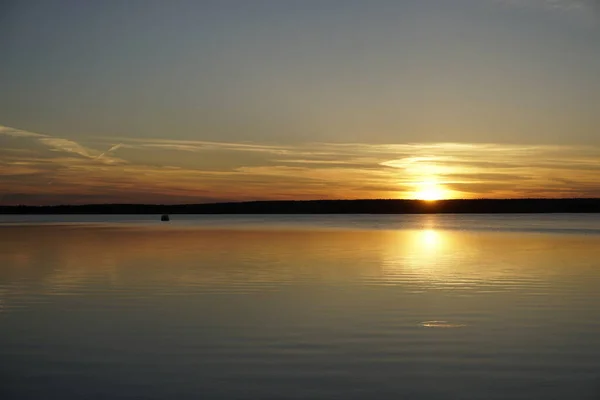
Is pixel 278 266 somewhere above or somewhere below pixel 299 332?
below

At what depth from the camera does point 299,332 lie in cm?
1645

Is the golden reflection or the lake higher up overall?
the lake

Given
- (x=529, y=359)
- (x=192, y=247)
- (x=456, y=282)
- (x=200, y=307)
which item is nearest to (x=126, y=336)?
(x=200, y=307)

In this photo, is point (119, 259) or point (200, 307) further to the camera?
point (119, 259)

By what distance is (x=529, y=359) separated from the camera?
1372cm

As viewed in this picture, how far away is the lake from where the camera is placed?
11.9m

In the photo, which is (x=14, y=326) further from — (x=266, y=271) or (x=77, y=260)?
(x=77, y=260)

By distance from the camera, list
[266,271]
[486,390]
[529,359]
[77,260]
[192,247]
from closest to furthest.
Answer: [486,390]
[529,359]
[266,271]
[77,260]
[192,247]

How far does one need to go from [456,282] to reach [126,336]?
14112mm

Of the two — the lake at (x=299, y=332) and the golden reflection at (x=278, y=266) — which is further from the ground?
the lake at (x=299, y=332)

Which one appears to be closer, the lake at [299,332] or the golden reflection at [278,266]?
the lake at [299,332]

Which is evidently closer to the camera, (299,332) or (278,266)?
(299,332)

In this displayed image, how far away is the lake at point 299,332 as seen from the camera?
11.9 m

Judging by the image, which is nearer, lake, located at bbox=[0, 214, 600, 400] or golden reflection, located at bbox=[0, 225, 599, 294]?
lake, located at bbox=[0, 214, 600, 400]
